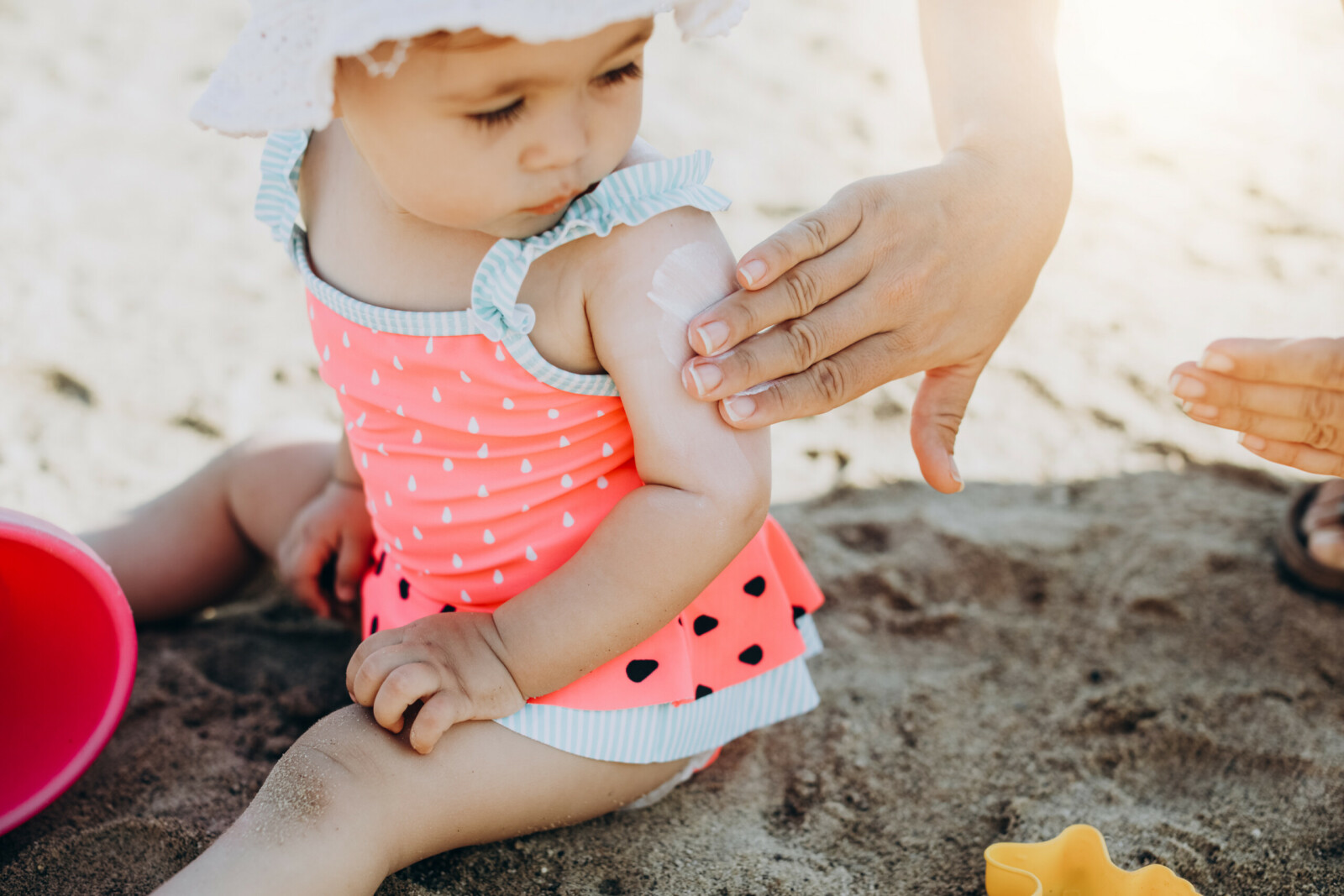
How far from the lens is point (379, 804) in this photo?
112 cm

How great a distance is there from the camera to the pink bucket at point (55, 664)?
4.18 feet

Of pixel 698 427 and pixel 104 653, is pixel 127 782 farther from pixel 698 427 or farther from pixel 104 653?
pixel 698 427

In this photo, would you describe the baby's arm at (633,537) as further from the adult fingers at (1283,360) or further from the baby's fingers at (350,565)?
the adult fingers at (1283,360)

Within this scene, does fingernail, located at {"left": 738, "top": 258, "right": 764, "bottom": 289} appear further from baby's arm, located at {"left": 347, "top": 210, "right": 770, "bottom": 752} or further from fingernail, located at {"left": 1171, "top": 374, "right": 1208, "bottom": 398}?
fingernail, located at {"left": 1171, "top": 374, "right": 1208, "bottom": 398}

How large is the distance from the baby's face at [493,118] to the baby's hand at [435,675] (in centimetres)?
44

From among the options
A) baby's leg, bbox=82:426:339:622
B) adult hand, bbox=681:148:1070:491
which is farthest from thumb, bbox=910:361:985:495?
baby's leg, bbox=82:426:339:622

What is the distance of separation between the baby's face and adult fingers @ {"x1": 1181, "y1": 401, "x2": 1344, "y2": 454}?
2.44 feet

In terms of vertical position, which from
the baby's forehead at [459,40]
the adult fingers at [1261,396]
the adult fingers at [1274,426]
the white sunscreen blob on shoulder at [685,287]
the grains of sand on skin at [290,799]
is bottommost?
the grains of sand on skin at [290,799]

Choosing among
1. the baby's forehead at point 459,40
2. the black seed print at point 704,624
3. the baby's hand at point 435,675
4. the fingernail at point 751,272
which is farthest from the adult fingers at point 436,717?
the baby's forehead at point 459,40

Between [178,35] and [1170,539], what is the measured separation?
121 inches

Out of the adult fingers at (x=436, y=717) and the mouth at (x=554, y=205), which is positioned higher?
the mouth at (x=554, y=205)

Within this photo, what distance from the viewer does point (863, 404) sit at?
87.4 inches

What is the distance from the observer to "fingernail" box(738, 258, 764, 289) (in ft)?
3.78

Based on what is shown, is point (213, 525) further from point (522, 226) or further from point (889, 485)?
point (889, 485)
